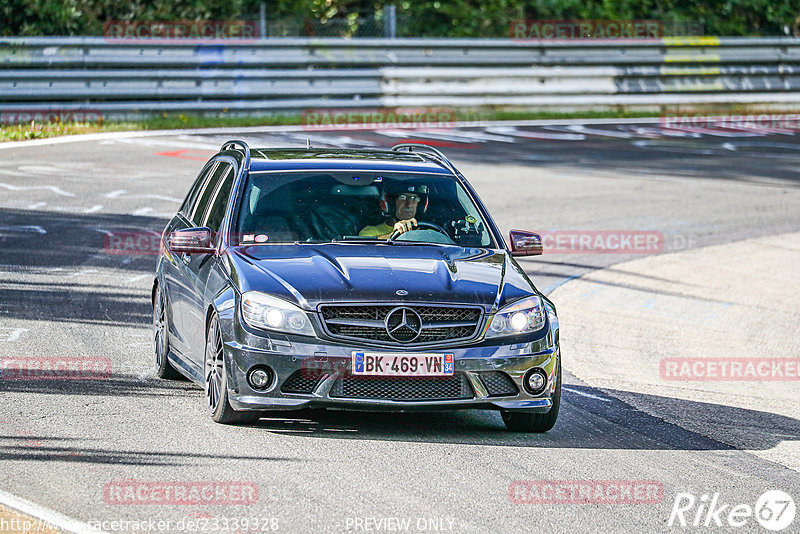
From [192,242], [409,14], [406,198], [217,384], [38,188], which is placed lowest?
[38,188]

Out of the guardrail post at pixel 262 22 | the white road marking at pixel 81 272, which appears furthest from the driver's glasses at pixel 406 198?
the guardrail post at pixel 262 22

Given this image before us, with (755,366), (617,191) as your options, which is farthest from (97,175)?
(755,366)

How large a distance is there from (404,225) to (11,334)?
352 cm

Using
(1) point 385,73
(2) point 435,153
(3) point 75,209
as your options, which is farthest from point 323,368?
(1) point 385,73

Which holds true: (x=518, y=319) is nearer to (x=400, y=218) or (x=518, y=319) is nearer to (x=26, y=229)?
(x=400, y=218)

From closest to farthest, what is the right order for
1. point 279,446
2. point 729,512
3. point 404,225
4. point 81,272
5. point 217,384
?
point 729,512 < point 279,446 < point 217,384 < point 404,225 < point 81,272

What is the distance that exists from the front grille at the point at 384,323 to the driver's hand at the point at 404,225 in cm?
126

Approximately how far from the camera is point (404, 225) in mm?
8898

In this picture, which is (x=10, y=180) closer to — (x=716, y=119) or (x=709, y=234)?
(x=709, y=234)

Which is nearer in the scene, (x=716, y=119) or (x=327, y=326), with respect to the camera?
(x=327, y=326)

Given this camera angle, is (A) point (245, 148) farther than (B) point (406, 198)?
Yes

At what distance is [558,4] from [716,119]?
4.94 m

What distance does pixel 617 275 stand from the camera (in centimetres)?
1544

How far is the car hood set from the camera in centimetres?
769
